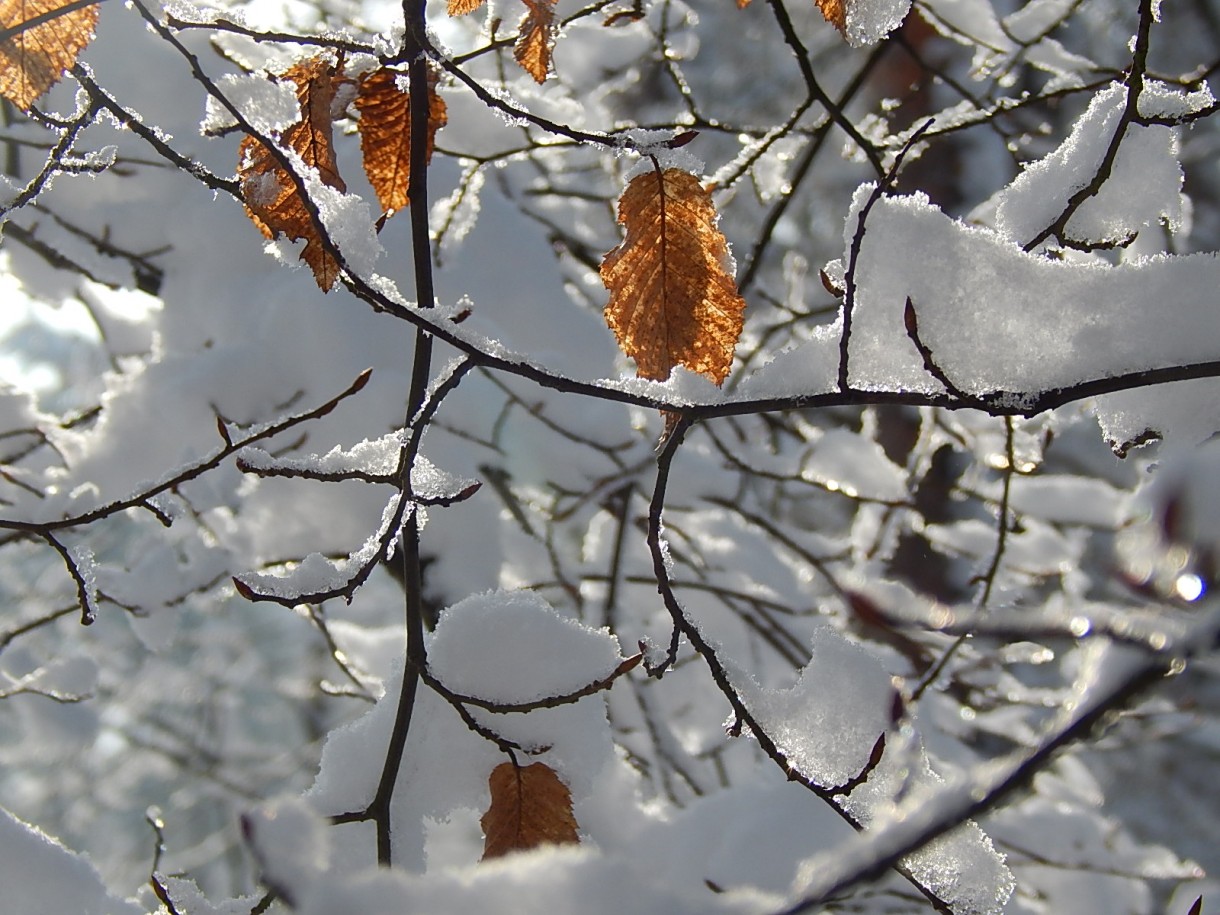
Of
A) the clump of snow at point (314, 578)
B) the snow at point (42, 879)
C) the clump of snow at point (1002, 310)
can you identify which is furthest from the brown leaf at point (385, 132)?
the snow at point (42, 879)

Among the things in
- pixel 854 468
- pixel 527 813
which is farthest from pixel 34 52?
pixel 854 468

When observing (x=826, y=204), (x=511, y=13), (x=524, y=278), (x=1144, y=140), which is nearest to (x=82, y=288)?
(x=524, y=278)

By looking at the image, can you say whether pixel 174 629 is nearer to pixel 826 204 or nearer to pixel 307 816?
pixel 307 816

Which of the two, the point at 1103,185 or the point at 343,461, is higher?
the point at 1103,185

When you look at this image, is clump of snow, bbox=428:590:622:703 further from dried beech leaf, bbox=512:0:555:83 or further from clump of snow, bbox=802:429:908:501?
clump of snow, bbox=802:429:908:501

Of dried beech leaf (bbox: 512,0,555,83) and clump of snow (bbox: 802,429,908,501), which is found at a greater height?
clump of snow (bbox: 802,429,908,501)

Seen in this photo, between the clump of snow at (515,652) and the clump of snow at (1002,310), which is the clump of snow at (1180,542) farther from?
the clump of snow at (515,652)

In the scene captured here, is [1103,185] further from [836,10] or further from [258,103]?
[258,103]

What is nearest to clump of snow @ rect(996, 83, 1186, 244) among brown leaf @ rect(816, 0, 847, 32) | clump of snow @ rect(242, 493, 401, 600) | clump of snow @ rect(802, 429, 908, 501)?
brown leaf @ rect(816, 0, 847, 32)
